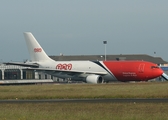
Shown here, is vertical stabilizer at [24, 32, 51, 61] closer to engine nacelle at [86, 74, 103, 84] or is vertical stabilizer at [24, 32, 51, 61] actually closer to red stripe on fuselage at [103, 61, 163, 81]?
engine nacelle at [86, 74, 103, 84]

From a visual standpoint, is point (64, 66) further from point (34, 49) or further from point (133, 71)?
point (133, 71)

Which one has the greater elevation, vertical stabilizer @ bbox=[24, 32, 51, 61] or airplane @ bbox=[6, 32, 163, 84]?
vertical stabilizer @ bbox=[24, 32, 51, 61]

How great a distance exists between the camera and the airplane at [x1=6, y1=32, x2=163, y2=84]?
69.2m

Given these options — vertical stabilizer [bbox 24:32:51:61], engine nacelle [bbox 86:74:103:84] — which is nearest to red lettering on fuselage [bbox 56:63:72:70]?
vertical stabilizer [bbox 24:32:51:61]

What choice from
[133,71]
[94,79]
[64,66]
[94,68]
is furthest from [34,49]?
[133,71]

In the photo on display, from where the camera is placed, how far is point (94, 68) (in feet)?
239

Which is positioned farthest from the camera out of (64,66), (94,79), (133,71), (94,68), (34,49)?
(34,49)

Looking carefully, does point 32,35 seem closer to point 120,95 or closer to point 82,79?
point 82,79

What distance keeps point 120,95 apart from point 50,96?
18.8ft

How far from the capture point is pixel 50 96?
39594mm

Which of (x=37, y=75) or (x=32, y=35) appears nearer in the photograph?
(x=32, y=35)

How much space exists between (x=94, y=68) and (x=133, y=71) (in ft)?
21.8

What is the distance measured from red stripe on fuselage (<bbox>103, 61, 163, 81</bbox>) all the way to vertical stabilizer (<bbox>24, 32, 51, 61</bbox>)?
12595 mm
